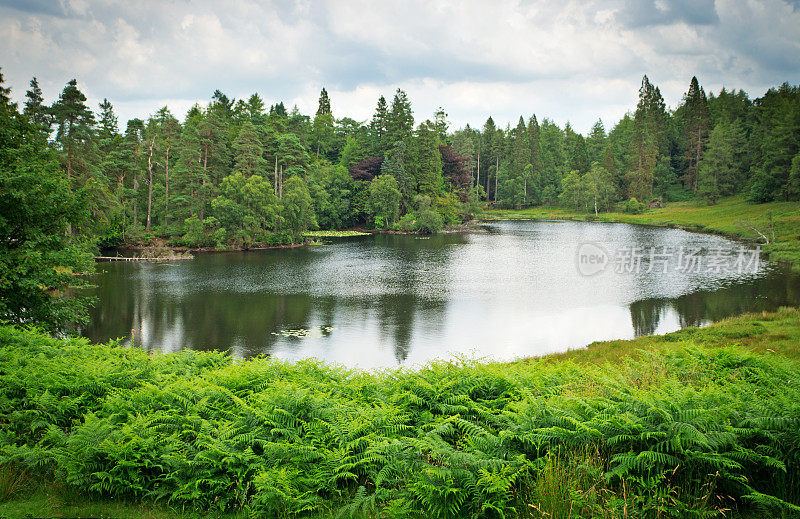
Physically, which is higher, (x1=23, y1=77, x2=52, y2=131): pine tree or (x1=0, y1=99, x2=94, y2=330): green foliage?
(x1=23, y1=77, x2=52, y2=131): pine tree

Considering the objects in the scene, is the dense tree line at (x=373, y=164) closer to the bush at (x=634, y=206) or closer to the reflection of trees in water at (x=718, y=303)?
the bush at (x=634, y=206)

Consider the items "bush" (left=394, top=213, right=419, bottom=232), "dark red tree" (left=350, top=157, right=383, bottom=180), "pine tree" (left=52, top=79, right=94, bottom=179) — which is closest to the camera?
"pine tree" (left=52, top=79, right=94, bottom=179)

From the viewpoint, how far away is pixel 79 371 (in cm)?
680

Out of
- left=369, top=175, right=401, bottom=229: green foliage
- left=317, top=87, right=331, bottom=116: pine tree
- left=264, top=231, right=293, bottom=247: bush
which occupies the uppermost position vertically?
left=317, top=87, right=331, bottom=116: pine tree

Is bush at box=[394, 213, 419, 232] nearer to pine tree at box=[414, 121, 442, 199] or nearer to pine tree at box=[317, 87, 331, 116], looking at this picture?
pine tree at box=[414, 121, 442, 199]

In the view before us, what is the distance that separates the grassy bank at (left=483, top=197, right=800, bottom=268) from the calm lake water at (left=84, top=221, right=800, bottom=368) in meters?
3.48

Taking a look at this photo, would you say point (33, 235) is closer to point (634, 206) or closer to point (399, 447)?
point (399, 447)

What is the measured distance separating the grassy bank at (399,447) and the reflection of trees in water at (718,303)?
17.6 meters

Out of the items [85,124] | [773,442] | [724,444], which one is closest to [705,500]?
[724,444]

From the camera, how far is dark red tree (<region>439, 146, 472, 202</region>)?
8456 cm

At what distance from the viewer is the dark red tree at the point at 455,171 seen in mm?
84562

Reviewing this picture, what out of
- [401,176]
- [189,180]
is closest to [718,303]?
[401,176]

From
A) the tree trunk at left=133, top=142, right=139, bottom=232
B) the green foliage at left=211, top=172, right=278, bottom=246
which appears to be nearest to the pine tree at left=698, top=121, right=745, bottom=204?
the green foliage at left=211, top=172, right=278, bottom=246

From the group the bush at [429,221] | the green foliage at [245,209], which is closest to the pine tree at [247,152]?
the green foliage at [245,209]
